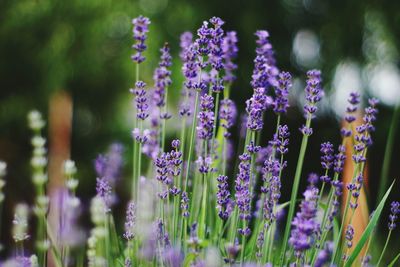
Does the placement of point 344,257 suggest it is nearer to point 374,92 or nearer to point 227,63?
point 227,63

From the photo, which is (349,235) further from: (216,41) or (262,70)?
(216,41)

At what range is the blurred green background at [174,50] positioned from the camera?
6.80m

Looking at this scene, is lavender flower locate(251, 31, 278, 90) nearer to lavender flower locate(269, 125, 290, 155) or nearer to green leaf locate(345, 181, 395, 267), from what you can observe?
lavender flower locate(269, 125, 290, 155)

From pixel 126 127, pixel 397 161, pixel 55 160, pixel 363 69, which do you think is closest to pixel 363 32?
pixel 363 69

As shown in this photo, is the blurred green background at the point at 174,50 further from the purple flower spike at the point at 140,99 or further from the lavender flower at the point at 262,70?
the purple flower spike at the point at 140,99

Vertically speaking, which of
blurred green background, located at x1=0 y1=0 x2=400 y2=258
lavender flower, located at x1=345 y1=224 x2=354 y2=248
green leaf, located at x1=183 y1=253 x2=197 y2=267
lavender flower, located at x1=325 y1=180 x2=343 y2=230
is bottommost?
green leaf, located at x1=183 y1=253 x2=197 y2=267

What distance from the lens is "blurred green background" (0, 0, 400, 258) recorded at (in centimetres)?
680

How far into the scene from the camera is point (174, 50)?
22.8 feet

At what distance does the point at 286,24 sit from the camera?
7199 mm

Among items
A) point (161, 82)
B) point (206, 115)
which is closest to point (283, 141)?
point (206, 115)

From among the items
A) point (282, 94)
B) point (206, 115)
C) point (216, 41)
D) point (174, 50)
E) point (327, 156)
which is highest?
point (174, 50)

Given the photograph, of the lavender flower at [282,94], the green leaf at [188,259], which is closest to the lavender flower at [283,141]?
the lavender flower at [282,94]

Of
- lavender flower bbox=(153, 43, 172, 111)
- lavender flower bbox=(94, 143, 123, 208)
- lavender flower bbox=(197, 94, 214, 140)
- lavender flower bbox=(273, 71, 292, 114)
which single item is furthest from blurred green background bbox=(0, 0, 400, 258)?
lavender flower bbox=(197, 94, 214, 140)

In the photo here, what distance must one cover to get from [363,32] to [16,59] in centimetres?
444
